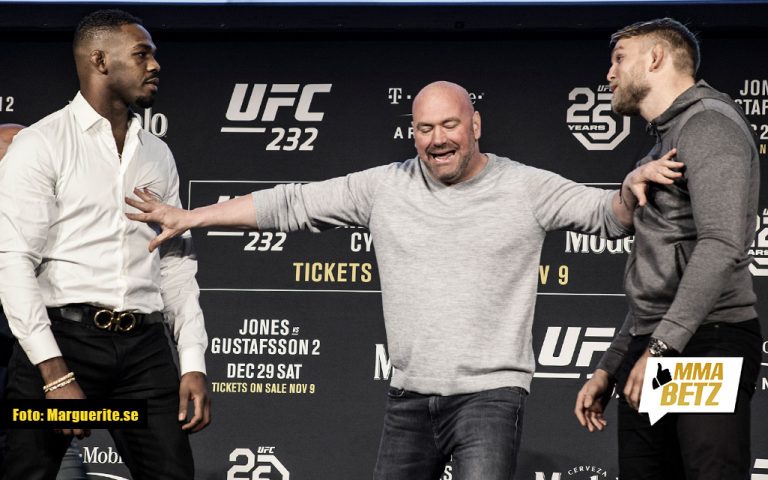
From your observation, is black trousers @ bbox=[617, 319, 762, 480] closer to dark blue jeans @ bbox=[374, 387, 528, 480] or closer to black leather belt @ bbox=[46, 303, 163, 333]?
dark blue jeans @ bbox=[374, 387, 528, 480]

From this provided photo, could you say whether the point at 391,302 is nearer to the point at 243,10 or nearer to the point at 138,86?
the point at 138,86

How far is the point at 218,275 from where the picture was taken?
200 inches

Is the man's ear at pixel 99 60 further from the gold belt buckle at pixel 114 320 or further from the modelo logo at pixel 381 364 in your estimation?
the modelo logo at pixel 381 364

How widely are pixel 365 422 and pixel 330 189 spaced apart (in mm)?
1819

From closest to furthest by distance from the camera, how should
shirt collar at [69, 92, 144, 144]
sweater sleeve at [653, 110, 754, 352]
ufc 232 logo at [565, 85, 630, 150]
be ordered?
sweater sleeve at [653, 110, 754, 352] < shirt collar at [69, 92, 144, 144] < ufc 232 logo at [565, 85, 630, 150]

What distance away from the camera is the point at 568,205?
3.20 m

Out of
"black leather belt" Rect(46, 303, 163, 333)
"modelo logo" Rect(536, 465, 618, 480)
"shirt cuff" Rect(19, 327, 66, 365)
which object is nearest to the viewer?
"shirt cuff" Rect(19, 327, 66, 365)

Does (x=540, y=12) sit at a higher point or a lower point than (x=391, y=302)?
higher

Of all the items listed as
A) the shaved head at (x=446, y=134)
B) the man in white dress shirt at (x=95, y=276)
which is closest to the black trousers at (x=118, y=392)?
the man in white dress shirt at (x=95, y=276)

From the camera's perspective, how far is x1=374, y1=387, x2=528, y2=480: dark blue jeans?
9.96 ft

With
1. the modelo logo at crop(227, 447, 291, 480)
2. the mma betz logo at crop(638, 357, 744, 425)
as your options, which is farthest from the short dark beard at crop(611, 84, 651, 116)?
the modelo logo at crop(227, 447, 291, 480)

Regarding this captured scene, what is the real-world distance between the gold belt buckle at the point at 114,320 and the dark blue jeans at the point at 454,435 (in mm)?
801

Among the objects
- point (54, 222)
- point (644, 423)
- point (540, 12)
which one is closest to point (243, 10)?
point (540, 12)

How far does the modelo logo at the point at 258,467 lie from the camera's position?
16.5 ft
